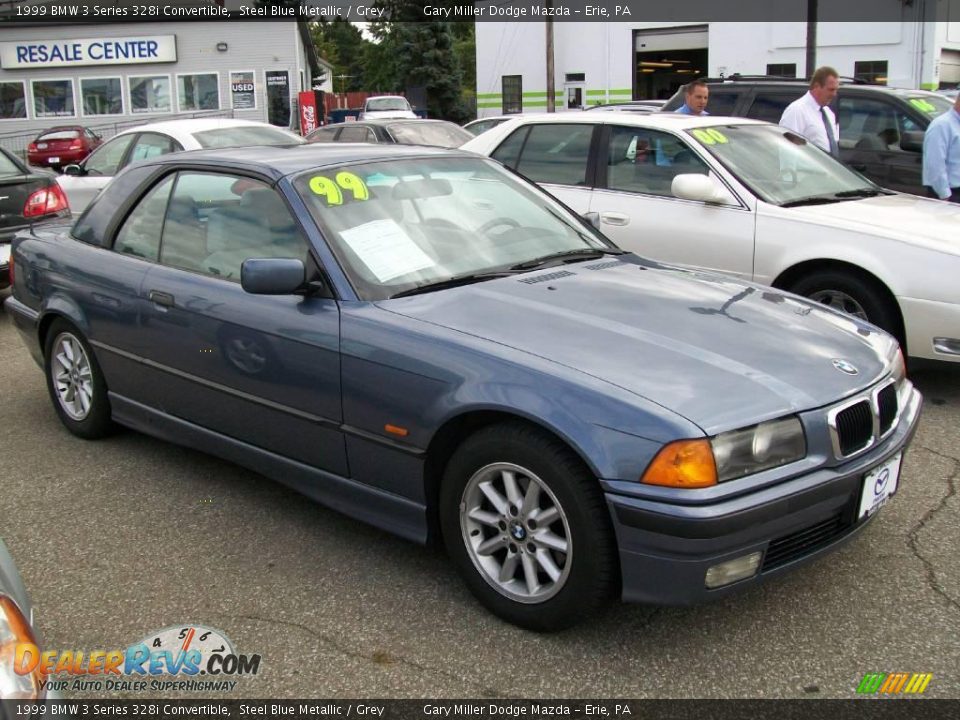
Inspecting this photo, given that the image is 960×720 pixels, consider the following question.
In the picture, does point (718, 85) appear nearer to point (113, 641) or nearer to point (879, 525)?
point (879, 525)

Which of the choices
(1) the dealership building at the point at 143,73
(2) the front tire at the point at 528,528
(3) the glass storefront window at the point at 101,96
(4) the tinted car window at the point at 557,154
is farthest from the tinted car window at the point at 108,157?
(3) the glass storefront window at the point at 101,96

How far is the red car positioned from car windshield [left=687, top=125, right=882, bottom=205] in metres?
21.8

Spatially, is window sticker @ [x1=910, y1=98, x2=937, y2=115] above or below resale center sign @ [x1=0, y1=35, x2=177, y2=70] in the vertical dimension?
below

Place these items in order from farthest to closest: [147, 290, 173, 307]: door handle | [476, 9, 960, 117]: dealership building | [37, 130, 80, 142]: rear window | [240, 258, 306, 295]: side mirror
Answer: [476, 9, 960, 117]: dealership building
[37, 130, 80, 142]: rear window
[147, 290, 173, 307]: door handle
[240, 258, 306, 295]: side mirror

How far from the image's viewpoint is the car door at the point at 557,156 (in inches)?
259

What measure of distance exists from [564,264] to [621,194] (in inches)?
104

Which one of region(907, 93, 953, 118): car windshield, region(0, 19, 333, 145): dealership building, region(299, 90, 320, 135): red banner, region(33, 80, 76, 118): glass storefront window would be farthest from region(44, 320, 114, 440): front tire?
region(33, 80, 76, 118): glass storefront window

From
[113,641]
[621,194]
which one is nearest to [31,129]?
[621,194]

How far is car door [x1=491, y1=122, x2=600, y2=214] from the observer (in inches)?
A: 259

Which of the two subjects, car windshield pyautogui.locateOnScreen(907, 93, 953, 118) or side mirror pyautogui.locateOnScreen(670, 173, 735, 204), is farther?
car windshield pyautogui.locateOnScreen(907, 93, 953, 118)

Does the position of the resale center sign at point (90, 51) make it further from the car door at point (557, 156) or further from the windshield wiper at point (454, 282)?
the windshield wiper at point (454, 282)

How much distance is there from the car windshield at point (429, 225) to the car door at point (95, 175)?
6.68 m

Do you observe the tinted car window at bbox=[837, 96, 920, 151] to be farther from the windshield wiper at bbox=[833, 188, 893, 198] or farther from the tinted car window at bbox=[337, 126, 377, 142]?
the tinted car window at bbox=[337, 126, 377, 142]

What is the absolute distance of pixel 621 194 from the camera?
21.0 ft
